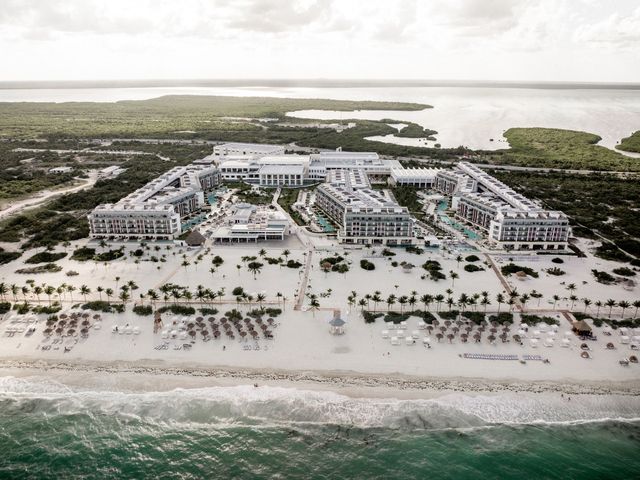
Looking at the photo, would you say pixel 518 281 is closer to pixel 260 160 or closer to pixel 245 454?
Result: pixel 245 454

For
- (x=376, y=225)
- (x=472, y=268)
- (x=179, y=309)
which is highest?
(x=376, y=225)

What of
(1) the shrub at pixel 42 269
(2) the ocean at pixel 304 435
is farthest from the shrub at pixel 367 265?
(1) the shrub at pixel 42 269

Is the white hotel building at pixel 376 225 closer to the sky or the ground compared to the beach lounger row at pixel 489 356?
closer to the sky

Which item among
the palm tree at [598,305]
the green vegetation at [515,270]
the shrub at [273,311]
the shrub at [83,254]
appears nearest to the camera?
the palm tree at [598,305]

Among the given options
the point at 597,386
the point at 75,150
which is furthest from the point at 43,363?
the point at 75,150

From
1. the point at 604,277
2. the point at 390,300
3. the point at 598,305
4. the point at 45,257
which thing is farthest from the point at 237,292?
the point at 604,277

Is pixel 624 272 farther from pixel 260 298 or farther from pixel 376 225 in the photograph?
pixel 260 298

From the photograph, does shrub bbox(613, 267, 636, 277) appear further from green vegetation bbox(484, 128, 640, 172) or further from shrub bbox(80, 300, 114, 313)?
green vegetation bbox(484, 128, 640, 172)

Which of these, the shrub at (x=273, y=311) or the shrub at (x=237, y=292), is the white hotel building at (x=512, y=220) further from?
the shrub at (x=237, y=292)

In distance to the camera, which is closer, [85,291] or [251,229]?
[85,291]
